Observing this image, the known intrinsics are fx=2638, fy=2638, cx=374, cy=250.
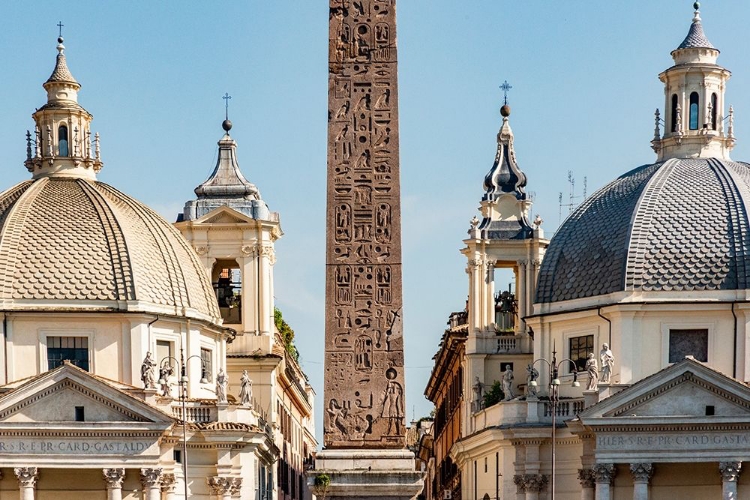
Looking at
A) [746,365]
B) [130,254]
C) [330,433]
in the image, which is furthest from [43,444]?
[330,433]

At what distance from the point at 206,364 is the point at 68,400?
36.3 feet

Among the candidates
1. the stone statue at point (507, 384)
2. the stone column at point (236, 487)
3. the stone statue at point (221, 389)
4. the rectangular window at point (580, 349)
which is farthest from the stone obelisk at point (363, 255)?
the rectangular window at point (580, 349)

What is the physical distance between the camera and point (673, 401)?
90.2 meters

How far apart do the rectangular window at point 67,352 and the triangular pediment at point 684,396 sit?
18.6m

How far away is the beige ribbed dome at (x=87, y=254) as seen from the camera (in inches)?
3780

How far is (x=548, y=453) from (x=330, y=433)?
46268mm

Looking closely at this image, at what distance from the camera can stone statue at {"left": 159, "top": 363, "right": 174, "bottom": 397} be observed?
3725 inches

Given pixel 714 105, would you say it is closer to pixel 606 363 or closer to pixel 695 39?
pixel 695 39

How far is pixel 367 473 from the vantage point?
166ft

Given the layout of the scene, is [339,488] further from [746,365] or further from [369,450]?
[746,365]

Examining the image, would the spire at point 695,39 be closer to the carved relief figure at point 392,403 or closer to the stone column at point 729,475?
the stone column at point 729,475

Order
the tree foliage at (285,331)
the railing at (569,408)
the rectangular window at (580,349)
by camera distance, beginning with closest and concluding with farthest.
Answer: the railing at (569,408), the rectangular window at (580,349), the tree foliage at (285,331)

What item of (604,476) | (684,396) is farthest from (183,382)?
(684,396)

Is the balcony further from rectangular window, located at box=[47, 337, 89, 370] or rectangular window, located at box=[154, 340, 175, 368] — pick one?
rectangular window, located at box=[47, 337, 89, 370]
